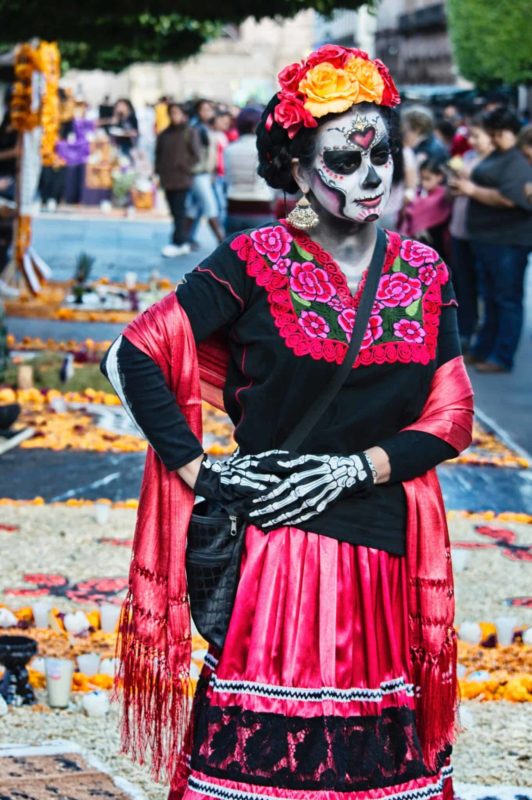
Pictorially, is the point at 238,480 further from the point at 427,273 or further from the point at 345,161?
the point at 345,161

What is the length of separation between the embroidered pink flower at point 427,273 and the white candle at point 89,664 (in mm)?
2295

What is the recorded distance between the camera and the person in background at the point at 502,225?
472 inches

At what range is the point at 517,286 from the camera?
40.3 feet

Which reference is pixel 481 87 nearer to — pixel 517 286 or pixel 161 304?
pixel 517 286

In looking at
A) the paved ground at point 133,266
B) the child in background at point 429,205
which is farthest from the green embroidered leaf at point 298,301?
the child in background at point 429,205

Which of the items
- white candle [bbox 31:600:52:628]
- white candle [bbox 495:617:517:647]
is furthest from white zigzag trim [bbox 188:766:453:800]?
white candle [bbox 31:600:52:628]

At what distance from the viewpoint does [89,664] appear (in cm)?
529

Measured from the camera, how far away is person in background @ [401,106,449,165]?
13.6 meters

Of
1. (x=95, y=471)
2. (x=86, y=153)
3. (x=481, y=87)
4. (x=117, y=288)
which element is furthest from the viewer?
(x=481, y=87)

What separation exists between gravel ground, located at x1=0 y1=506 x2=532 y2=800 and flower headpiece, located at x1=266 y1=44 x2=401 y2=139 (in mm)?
2022

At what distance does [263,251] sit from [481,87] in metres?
42.7

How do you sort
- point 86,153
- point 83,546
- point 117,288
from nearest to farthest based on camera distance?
point 83,546
point 117,288
point 86,153

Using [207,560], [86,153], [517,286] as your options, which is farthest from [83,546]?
[86,153]

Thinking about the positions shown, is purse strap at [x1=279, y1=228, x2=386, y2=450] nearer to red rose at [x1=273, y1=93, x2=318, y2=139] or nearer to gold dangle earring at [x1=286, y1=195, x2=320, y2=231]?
gold dangle earring at [x1=286, y1=195, x2=320, y2=231]
